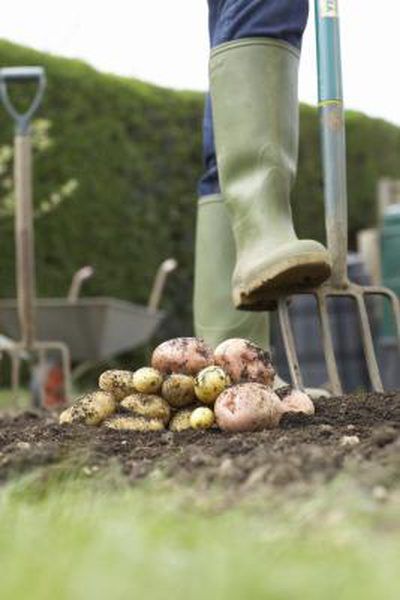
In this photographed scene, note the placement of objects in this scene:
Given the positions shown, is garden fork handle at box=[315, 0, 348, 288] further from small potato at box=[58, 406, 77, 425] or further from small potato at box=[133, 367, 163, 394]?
small potato at box=[58, 406, 77, 425]

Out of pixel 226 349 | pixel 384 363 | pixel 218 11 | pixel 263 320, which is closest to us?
pixel 226 349

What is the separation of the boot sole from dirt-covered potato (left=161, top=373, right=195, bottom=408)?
33cm

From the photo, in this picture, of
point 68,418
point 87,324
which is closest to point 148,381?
point 68,418

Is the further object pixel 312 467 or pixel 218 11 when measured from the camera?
pixel 218 11

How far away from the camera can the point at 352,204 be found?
34.6ft

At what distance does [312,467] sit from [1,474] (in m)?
0.46

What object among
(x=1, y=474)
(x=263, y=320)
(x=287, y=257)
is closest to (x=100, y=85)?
(x=263, y=320)

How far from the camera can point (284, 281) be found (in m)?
2.46

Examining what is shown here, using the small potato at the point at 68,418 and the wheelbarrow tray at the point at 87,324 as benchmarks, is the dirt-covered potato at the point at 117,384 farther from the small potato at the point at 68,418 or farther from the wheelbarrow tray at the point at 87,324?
the wheelbarrow tray at the point at 87,324

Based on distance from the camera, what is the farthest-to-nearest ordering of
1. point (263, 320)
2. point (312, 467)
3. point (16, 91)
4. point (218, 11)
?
point (16, 91), point (263, 320), point (218, 11), point (312, 467)

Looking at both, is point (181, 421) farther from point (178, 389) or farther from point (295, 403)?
point (295, 403)

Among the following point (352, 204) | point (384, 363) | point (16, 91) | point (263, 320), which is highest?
point (16, 91)

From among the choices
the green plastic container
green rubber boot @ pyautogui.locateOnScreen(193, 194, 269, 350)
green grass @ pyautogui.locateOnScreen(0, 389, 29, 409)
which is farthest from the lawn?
green grass @ pyautogui.locateOnScreen(0, 389, 29, 409)

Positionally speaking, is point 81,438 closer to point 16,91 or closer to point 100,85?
point 16,91
